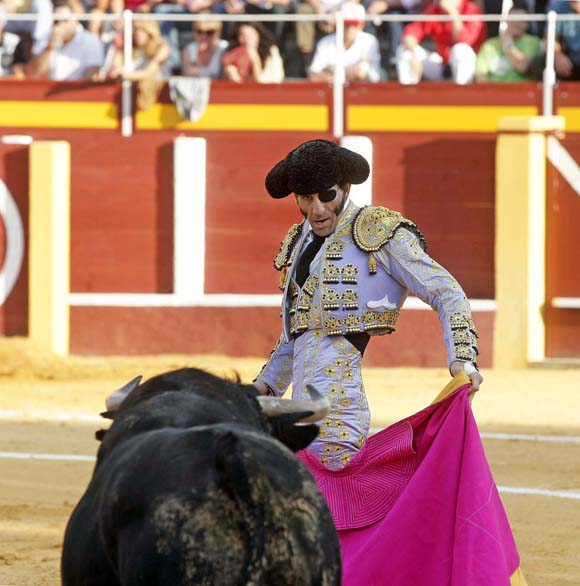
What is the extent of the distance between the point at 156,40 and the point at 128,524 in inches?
311

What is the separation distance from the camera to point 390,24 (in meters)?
9.62

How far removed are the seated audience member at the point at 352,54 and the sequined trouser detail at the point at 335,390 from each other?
6.45 meters

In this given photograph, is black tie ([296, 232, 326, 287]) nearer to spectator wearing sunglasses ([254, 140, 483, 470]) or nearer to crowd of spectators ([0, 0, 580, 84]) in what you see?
spectator wearing sunglasses ([254, 140, 483, 470])

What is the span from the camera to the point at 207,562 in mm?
2061

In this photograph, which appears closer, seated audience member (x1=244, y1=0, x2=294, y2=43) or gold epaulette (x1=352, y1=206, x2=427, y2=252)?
gold epaulette (x1=352, y1=206, x2=427, y2=252)

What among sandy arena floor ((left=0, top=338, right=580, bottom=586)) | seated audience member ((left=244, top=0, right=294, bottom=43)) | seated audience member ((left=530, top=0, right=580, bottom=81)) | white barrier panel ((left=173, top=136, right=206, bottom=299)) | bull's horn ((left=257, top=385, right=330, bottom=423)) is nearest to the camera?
bull's horn ((left=257, top=385, right=330, bottom=423))

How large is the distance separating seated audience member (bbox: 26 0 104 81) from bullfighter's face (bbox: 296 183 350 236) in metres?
6.91

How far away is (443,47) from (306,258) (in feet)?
21.3

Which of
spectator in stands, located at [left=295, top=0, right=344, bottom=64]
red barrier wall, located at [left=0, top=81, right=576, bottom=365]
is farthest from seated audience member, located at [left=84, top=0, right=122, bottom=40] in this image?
spectator in stands, located at [left=295, top=0, right=344, bottom=64]

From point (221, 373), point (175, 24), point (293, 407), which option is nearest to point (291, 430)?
point (293, 407)

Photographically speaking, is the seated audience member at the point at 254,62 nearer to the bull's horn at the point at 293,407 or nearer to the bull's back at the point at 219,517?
the bull's horn at the point at 293,407

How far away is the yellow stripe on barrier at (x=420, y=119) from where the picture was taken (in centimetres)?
959

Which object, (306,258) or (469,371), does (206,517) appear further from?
(306,258)

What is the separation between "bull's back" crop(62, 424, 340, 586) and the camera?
207 cm
